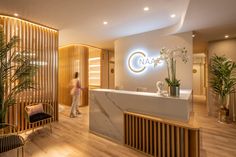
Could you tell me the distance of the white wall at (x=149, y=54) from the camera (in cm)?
437

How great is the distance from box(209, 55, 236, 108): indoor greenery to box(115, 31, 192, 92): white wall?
57.0 inches

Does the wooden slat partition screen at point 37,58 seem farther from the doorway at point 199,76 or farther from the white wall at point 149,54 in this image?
the doorway at point 199,76

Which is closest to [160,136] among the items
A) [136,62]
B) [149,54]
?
[149,54]

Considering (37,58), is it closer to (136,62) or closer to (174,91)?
(136,62)

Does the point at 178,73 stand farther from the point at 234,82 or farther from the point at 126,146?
the point at 126,146

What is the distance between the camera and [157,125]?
99.9 inches

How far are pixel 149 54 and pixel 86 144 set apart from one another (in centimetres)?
361

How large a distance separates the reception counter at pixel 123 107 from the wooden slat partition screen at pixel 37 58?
1.75 meters

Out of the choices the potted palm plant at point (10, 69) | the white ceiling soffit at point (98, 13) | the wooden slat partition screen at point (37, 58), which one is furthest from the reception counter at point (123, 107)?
the white ceiling soffit at point (98, 13)

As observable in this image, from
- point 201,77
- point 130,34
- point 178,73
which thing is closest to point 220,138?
point 178,73

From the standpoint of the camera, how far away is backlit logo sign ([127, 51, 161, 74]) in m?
5.18

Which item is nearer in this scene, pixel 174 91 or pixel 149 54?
pixel 174 91

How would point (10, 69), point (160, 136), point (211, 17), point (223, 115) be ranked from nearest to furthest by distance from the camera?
point (160, 136), point (10, 69), point (211, 17), point (223, 115)

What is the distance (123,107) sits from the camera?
10.2 ft
